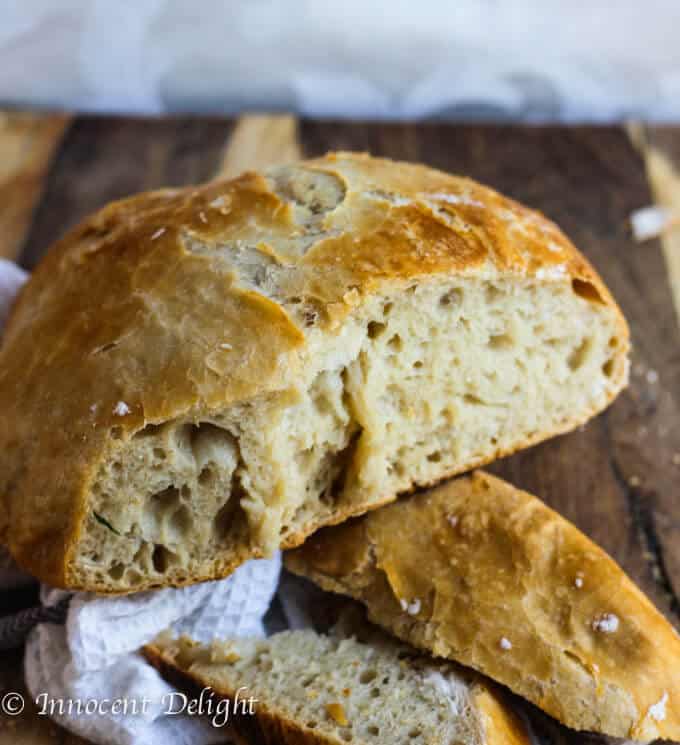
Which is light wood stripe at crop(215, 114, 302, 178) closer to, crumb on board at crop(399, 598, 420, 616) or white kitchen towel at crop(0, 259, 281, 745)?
white kitchen towel at crop(0, 259, 281, 745)

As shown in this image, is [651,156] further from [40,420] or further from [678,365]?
[40,420]

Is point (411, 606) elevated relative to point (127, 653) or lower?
elevated

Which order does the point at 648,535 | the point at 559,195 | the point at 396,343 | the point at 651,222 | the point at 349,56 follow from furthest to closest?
the point at 349,56 → the point at 559,195 → the point at 651,222 → the point at 648,535 → the point at 396,343

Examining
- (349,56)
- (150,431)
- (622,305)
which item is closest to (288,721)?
(150,431)

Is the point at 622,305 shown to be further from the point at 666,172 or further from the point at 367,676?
the point at 367,676

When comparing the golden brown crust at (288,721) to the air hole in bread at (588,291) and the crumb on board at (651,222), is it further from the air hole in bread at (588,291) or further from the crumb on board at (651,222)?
the crumb on board at (651,222)

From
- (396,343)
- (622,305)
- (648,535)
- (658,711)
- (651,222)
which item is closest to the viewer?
(658,711)

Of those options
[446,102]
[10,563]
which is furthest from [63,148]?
[10,563]
